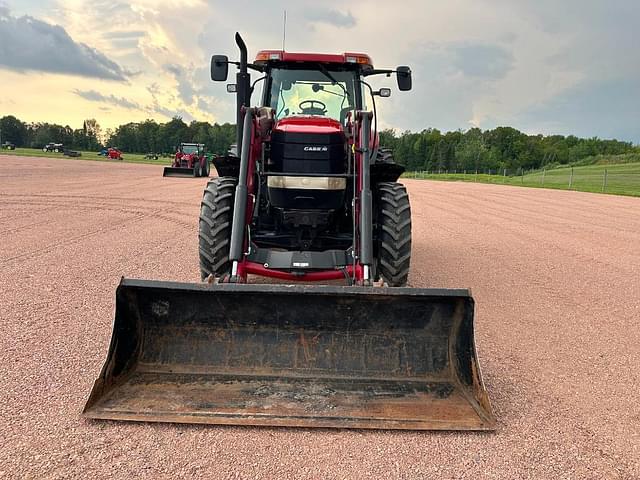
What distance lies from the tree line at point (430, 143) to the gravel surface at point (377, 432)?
67.2 m

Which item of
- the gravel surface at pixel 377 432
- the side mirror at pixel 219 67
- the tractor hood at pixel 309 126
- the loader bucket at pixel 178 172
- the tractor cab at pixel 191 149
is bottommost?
the gravel surface at pixel 377 432

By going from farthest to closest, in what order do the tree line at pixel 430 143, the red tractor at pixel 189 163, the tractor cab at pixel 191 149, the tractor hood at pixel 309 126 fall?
the tree line at pixel 430 143 → the tractor cab at pixel 191 149 → the red tractor at pixel 189 163 → the tractor hood at pixel 309 126

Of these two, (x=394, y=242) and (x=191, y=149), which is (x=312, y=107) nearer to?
(x=394, y=242)

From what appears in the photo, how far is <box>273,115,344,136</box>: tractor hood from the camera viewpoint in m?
4.67

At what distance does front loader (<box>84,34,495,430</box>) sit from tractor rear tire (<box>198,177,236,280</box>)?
1 cm

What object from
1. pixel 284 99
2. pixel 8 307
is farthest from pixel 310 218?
pixel 8 307

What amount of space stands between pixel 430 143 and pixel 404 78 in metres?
102

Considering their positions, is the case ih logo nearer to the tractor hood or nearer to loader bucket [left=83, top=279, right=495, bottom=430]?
the tractor hood

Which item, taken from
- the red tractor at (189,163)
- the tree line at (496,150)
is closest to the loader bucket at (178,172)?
the red tractor at (189,163)

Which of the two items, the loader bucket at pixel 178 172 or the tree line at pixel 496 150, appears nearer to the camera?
the loader bucket at pixel 178 172

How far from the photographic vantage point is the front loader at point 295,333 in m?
2.87

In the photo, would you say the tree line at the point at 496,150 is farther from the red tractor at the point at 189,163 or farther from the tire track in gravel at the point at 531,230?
the tire track in gravel at the point at 531,230

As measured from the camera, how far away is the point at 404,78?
5512 mm

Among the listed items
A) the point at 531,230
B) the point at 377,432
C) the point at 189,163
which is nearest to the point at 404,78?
the point at 377,432
